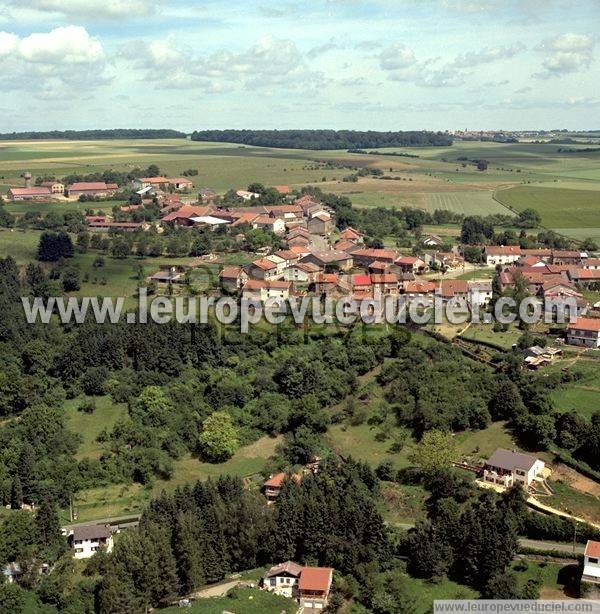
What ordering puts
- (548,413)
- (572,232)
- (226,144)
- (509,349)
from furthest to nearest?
(226,144), (572,232), (509,349), (548,413)

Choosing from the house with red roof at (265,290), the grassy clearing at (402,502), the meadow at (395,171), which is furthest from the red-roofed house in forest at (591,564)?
the meadow at (395,171)

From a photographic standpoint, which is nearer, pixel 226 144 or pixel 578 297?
pixel 578 297

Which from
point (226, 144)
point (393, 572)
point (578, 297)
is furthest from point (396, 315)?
point (226, 144)

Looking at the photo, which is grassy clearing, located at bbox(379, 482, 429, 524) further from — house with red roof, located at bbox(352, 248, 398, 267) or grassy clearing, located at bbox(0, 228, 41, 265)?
grassy clearing, located at bbox(0, 228, 41, 265)

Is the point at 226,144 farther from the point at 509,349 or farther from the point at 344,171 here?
the point at 509,349

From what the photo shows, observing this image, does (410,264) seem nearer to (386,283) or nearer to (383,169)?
(386,283)

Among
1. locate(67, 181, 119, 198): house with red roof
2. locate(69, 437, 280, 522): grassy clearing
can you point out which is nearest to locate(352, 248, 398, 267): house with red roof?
locate(69, 437, 280, 522): grassy clearing
